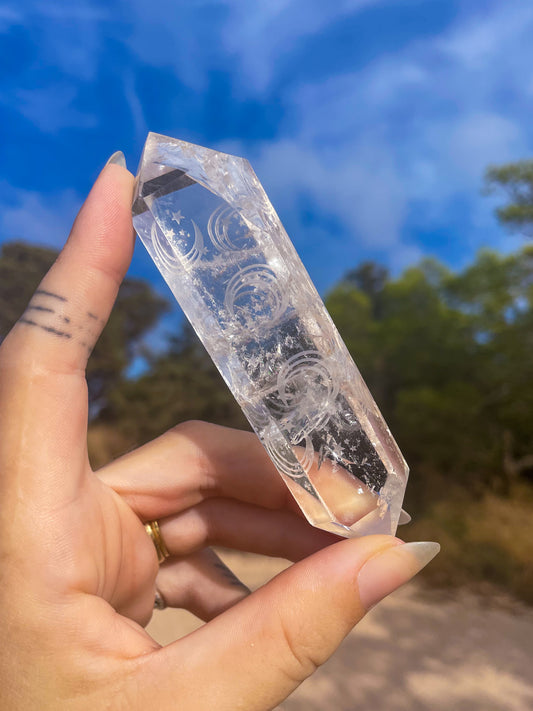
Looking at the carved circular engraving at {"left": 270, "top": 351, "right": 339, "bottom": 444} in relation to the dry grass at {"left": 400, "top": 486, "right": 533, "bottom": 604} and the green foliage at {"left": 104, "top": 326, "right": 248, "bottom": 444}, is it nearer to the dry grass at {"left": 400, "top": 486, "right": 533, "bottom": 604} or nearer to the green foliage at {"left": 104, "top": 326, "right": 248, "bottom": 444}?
the dry grass at {"left": 400, "top": 486, "right": 533, "bottom": 604}

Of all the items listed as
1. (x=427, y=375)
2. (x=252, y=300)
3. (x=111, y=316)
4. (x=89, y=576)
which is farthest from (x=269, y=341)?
(x=111, y=316)

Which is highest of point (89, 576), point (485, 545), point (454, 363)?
point (454, 363)

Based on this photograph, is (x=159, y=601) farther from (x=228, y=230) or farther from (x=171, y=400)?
(x=171, y=400)

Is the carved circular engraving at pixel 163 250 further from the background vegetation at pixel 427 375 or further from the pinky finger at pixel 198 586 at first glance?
the background vegetation at pixel 427 375

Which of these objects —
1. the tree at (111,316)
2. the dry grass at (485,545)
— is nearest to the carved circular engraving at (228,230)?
the dry grass at (485,545)

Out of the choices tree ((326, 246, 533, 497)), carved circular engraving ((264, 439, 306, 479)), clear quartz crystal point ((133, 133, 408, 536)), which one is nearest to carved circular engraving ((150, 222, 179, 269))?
clear quartz crystal point ((133, 133, 408, 536))

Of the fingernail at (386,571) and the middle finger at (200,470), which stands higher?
the middle finger at (200,470)
